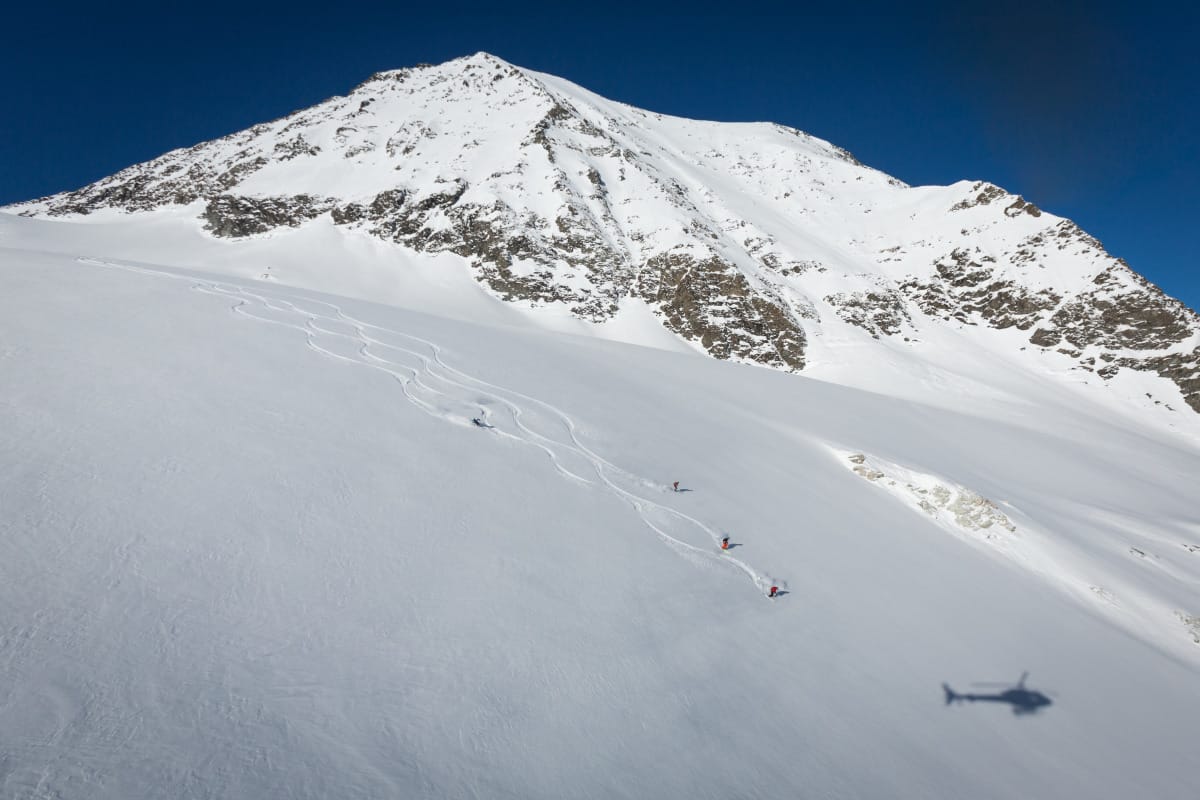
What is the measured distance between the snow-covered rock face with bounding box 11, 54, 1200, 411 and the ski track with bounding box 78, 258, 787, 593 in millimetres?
31984

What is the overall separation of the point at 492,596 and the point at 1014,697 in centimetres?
720

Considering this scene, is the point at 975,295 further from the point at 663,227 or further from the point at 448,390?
the point at 448,390

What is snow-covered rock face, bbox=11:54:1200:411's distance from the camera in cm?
4759

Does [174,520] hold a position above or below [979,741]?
above

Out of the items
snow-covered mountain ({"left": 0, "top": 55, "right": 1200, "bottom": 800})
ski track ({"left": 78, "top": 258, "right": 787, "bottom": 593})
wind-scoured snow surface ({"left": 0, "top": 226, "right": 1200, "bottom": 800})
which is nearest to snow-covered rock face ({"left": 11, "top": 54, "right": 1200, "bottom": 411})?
snow-covered mountain ({"left": 0, "top": 55, "right": 1200, "bottom": 800})

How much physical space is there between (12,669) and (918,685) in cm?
903

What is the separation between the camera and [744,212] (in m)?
63.9

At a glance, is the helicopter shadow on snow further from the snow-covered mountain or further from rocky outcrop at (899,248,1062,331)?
rocky outcrop at (899,248,1062,331)

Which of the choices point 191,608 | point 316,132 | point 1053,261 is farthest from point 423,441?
point 316,132

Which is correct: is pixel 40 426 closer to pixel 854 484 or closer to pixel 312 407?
pixel 312 407

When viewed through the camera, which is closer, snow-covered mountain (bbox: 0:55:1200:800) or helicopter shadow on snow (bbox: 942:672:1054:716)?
snow-covered mountain (bbox: 0:55:1200:800)

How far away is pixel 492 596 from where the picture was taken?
569 cm

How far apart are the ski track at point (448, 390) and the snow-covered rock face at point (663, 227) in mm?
31984

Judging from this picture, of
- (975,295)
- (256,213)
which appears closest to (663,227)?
(975,295)
